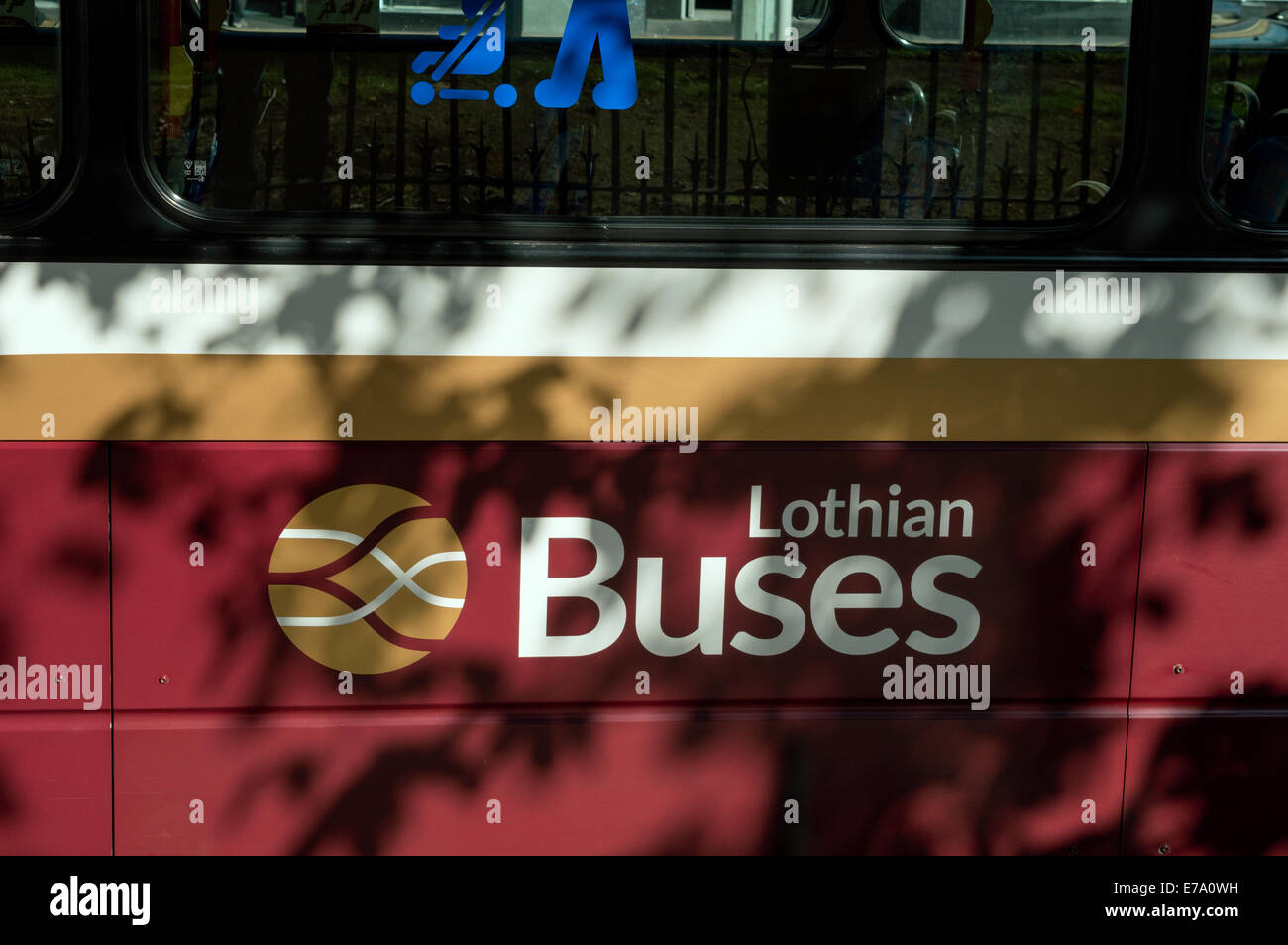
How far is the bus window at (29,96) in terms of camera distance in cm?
268

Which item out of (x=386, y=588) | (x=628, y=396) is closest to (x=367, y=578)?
(x=386, y=588)

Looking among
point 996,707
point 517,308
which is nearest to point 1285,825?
point 996,707

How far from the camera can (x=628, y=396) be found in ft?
9.32

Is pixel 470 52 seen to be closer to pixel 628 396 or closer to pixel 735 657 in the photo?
pixel 628 396

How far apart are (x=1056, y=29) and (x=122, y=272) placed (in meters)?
2.01

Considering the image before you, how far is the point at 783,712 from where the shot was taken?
2.94m

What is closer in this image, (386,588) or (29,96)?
(29,96)

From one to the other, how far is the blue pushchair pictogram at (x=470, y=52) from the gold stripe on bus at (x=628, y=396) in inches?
21.9

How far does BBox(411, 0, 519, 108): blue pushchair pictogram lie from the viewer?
272cm

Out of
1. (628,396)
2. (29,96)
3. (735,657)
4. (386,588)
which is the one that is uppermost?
(29,96)

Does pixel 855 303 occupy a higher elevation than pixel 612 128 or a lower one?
lower

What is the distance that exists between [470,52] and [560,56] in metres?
0.18

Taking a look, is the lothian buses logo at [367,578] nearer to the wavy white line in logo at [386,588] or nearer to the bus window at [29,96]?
the wavy white line in logo at [386,588]
